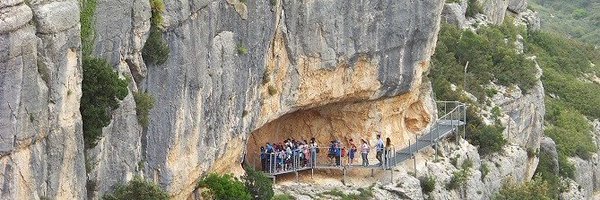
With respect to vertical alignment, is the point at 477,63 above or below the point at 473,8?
below

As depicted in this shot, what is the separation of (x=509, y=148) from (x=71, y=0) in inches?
1426

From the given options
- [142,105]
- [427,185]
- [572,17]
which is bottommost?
[427,185]

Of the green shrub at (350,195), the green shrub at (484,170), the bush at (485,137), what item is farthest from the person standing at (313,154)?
the bush at (485,137)

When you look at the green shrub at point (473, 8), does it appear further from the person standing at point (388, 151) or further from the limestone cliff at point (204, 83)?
the person standing at point (388, 151)

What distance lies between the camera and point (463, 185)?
51.9 metres

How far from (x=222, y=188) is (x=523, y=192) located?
20.8 meters

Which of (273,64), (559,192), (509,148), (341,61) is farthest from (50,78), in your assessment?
(559,192)

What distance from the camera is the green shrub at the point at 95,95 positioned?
2955 centimetres

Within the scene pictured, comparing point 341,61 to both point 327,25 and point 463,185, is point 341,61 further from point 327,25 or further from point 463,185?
point 463,185

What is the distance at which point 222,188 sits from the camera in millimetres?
38500

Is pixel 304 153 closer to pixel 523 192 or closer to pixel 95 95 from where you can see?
pixel 523 192

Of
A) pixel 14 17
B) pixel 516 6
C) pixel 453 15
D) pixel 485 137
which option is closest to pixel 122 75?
pixel 14 17

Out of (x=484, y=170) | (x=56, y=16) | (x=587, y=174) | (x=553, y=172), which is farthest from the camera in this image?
(x=587, y=174)

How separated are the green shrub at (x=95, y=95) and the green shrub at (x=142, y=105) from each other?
98.1 inches
